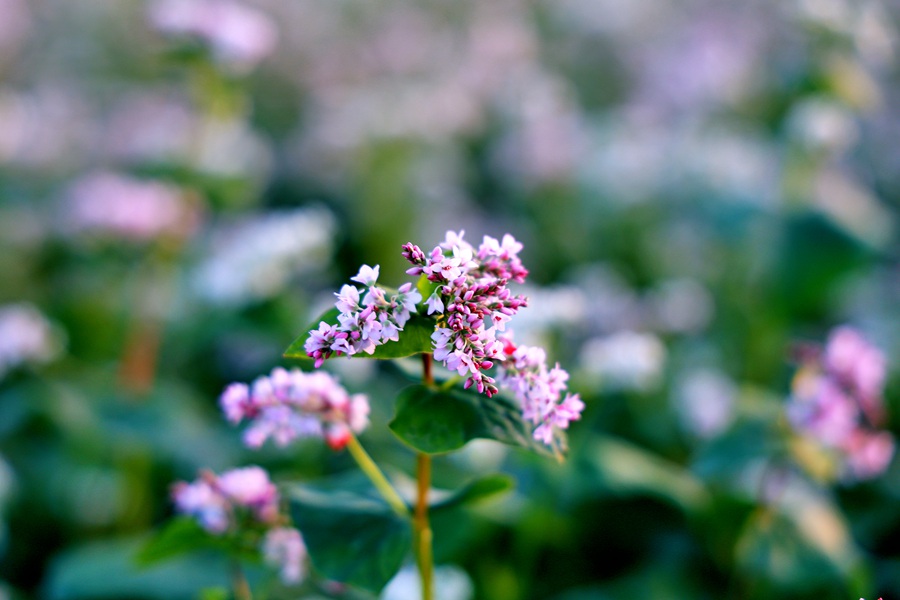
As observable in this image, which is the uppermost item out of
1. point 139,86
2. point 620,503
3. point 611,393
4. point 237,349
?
point 139,86

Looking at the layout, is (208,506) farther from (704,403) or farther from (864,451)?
(704,403)

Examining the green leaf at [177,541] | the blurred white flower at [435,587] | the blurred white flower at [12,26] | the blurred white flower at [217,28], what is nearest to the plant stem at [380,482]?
the green leaf at [177,541]

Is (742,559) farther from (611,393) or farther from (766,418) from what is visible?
(611,393)

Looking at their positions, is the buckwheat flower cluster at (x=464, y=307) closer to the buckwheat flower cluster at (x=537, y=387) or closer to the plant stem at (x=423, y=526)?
the buckwheat flower cluster at (x=537, y=387)

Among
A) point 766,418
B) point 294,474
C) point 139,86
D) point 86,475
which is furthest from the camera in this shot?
point 139,86


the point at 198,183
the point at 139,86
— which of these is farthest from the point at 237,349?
the point at 139,86

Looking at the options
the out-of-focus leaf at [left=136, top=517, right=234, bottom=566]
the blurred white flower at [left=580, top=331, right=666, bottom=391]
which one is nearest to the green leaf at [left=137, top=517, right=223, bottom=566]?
the out-of-focus leaf at [left=136, top=517, right=234, bottom=566]
